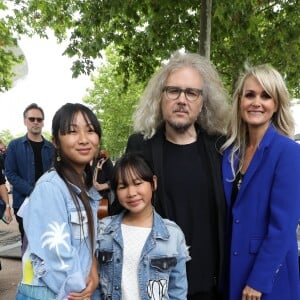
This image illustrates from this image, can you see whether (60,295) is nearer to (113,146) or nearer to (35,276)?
(35,276)

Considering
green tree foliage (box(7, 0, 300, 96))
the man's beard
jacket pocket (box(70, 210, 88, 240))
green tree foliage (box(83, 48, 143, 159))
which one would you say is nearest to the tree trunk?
green tree foliage (box(7, 0, 300, 96))

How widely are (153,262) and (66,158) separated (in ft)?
2.27

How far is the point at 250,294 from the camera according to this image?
1989 millimetres

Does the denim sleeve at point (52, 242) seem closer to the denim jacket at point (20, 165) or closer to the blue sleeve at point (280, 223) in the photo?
the blue sleeve at point (280, 223)

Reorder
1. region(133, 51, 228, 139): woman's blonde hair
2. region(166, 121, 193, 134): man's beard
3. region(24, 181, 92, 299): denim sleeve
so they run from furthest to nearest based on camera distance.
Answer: region(133, 51, 228, 139): woman's blonde hair
region(166, 121, 193, 134): man's beard
region(24, 181, 92, 299): denim sleeve

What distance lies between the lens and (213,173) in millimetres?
2197

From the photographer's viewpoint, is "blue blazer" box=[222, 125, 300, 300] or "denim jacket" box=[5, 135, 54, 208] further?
"denim jacket" box=[5, 135, 54, 208]

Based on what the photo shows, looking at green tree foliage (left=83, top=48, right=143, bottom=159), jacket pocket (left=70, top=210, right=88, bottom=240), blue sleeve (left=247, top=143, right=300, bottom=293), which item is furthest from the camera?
green tree foliage (left=83, top=48, right=143, bottom=159)

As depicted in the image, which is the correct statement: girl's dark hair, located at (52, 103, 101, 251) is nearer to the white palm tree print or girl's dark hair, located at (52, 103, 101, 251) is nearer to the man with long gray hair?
the white palm tree print

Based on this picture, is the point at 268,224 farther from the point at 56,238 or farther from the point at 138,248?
the point at 56,238

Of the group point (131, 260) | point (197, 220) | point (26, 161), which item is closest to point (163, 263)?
point (131, 260)

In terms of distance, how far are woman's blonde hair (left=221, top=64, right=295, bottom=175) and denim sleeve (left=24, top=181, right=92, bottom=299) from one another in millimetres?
1011

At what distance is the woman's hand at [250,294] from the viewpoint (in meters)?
1.98

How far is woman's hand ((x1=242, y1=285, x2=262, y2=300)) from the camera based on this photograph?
6.48 feet
